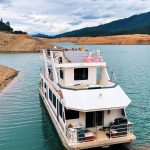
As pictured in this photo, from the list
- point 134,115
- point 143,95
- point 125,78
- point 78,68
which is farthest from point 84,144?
point 125,78

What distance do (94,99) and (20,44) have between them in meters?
133

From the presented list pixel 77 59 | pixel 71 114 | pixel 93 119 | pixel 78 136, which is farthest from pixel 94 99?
pixel 77 59

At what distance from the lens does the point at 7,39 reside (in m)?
162

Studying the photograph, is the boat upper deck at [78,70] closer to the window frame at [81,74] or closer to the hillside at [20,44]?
the window frame at [81,74]

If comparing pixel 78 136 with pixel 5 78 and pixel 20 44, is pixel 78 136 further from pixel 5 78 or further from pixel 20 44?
pixel 20 44

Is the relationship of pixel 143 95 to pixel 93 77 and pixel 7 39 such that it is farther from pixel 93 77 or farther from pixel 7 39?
pixel 7 39

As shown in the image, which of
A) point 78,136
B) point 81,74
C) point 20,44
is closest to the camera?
point 78,136

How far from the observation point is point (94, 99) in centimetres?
2411

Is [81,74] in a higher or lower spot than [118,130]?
higher

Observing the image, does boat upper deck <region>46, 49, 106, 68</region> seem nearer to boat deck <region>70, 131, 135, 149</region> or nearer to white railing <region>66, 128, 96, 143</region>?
white railing <region>66, 128, 96, 143</region>

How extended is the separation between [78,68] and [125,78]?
99.8 ft

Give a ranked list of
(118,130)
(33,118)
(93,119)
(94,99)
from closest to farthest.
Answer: (118,130) → (94,99) → (93,119) → (33,118)

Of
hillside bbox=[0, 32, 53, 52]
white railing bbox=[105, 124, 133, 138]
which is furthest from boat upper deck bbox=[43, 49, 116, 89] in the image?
hillside bbox=[0, 32, 53, 52]

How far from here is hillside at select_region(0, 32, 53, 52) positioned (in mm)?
147875
